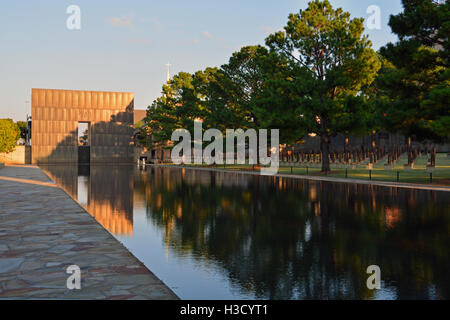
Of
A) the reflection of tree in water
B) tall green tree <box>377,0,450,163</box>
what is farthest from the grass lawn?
the reflection of tree in water

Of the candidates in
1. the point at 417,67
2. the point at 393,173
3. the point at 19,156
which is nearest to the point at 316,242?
the point at 417,67

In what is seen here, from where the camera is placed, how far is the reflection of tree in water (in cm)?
608

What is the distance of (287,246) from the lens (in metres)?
8.59

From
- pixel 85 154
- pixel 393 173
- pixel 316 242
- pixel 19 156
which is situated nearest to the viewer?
pixel 316 242

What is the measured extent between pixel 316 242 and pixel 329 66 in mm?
31984

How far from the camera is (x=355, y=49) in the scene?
3566 centimetres

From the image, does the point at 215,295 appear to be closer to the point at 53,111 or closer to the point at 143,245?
the point at 143,245

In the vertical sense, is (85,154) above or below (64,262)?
above

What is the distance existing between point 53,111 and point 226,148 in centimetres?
5463

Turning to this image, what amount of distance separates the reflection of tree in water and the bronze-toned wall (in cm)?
8362

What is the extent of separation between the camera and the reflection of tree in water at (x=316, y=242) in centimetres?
608

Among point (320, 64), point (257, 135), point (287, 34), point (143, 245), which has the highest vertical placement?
point (287, 34)

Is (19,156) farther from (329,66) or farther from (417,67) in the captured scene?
(417,67)
